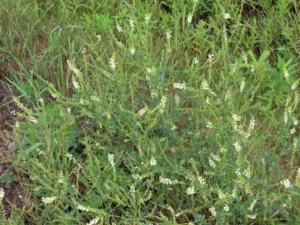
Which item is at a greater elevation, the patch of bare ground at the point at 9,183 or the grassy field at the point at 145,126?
the grassy field at the point at 145,126

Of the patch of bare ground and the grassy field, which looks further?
the patch of bare ground

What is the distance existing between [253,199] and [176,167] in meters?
0.32

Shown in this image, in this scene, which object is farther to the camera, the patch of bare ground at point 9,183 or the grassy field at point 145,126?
the patch of bare ground at point 9,183

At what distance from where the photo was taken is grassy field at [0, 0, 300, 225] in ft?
7.36

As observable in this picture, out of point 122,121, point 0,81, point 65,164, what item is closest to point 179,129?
point 122,121

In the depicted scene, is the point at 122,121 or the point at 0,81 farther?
the point at 0,81

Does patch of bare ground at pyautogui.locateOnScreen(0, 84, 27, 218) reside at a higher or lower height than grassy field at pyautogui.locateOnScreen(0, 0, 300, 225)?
lower

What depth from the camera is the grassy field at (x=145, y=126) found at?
2.24 m

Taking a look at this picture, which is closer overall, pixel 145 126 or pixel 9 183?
pixel 145 126

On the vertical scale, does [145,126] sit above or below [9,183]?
above

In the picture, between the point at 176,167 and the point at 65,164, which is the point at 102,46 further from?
the point at 176,167

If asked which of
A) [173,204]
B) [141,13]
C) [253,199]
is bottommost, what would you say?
[173,204]

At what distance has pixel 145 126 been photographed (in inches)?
93.1

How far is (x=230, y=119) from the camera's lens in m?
2.25
